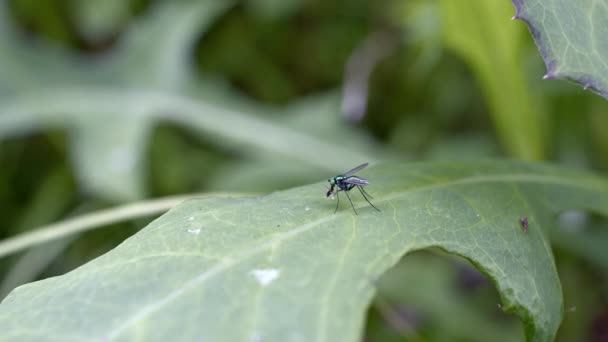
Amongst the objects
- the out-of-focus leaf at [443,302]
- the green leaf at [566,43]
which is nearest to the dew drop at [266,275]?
the green leaf at [566,43]

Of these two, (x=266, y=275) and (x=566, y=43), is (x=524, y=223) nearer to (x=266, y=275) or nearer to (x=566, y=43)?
(x=566, y=43)

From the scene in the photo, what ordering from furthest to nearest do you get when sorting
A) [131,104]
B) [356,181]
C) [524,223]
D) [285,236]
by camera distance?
[131,104] → [356,181] → [524,223] → [285,236]

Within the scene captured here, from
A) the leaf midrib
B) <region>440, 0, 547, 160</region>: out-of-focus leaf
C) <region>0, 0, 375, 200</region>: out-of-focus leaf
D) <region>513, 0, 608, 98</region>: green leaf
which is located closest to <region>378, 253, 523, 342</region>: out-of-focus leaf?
<region>0, 0, 375, 200</region>: out-of-focus leaf

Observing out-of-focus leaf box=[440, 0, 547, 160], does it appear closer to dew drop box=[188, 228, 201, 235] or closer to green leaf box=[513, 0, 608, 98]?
green leaf box=[513, 0, 608, 98]

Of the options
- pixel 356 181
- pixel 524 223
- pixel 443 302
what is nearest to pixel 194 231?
pixel 356 181

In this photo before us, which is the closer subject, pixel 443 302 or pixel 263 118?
pixel 443 302

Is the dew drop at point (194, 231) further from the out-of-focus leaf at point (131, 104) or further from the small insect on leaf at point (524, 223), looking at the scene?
the out-of-focus leaf at point (131, 104)
